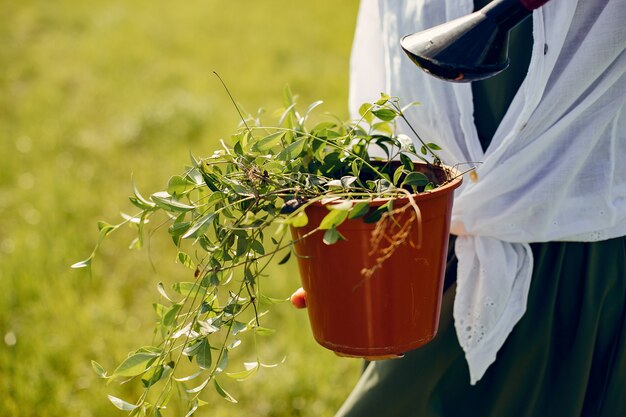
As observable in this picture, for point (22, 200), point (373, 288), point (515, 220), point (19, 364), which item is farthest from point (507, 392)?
point (22, 200)

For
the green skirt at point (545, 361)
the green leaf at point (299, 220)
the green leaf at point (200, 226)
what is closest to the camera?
the green leaf at point (299, 220)

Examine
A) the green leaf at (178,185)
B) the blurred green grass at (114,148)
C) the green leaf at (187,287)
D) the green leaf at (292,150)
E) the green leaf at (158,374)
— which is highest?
the green leaf at (292,150)

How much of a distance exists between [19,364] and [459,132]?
5.92ft

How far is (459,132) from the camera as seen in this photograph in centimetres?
154

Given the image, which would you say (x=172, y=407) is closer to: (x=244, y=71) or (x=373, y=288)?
(x=373, y=288)

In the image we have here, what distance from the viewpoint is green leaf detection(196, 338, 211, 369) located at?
4.26ft

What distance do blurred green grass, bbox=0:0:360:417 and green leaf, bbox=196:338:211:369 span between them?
172mm

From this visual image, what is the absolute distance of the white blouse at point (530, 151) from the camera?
4.56ft

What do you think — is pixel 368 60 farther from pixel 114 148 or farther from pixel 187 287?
pixel 114 148

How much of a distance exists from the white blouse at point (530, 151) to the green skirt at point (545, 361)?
7 centimetres

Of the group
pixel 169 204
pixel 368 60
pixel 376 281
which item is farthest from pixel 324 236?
pixel 368 60

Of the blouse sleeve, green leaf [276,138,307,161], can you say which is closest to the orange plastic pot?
green leaf [276,138,307,161]

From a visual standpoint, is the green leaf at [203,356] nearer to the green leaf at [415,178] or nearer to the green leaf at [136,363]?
the green leaf at [136,363]

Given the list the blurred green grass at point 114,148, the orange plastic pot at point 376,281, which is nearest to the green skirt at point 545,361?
the orange plastic pot at point 376,281
